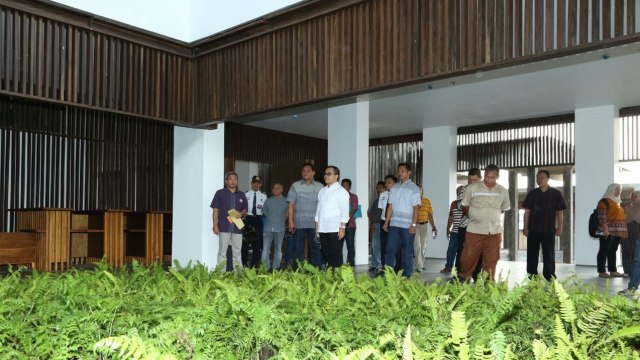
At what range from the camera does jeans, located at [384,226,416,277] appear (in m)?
7.35

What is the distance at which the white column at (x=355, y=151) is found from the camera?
1075 centimetres

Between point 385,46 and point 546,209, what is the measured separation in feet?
10.1

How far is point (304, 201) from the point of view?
8078 mm

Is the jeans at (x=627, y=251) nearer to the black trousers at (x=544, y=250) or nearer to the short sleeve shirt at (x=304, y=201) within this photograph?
the black trousers at (x=544, y=250)

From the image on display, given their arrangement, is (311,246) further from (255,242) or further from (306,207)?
(255,242)

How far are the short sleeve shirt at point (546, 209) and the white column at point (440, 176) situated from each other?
6.88 metres

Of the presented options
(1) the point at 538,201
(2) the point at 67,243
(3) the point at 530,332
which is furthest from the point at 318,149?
(3) the point at 530,332

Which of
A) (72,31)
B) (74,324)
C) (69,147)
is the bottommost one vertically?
(74,324)

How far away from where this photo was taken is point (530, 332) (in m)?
1.88

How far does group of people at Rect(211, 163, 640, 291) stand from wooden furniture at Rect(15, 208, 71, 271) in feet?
11.4

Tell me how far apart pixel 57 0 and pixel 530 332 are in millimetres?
5942

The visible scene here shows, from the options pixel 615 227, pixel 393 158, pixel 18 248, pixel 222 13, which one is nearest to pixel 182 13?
pixel 222 13

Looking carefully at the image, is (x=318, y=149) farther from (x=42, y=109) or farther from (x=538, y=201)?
(x=538, y=201)

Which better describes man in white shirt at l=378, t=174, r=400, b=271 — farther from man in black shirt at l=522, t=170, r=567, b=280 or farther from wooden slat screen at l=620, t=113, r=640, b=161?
wooden slat screen at l=620, t=113, r=640, b=161
